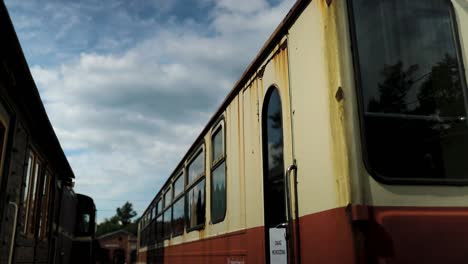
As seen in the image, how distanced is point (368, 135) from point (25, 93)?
10.8 ft

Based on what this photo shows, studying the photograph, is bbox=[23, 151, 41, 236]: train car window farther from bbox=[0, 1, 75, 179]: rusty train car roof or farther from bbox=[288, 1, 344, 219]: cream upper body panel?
bbox=[288, 1, 344, 219]: cream upper body panel

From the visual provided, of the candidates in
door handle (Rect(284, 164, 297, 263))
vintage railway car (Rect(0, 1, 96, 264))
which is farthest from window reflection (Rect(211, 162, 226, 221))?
vintage railway car (Rect(0, 1, 96, 264))

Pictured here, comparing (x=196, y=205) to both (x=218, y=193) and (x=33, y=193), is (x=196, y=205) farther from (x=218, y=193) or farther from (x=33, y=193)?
(x=33, y=193)

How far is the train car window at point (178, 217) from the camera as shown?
7400 millimetres

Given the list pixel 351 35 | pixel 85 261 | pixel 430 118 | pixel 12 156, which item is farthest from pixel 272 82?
pixel 85 261

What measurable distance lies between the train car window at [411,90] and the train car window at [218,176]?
2.38 meters

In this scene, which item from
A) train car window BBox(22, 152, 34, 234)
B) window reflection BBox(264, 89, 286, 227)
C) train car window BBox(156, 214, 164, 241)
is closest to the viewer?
window reflection BBox(264, 89, 286, 227)

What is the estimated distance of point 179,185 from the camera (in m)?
8.29

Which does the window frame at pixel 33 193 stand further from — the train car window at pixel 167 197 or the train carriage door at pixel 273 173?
the train car window at pixel 167 197

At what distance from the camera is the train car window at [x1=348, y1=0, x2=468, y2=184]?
260 centimetres

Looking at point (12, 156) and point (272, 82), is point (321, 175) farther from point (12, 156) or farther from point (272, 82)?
point (12, 156)

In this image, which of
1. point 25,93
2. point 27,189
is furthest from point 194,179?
point 25,93

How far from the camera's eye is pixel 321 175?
8.75ft

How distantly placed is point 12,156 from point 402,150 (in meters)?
3.21
